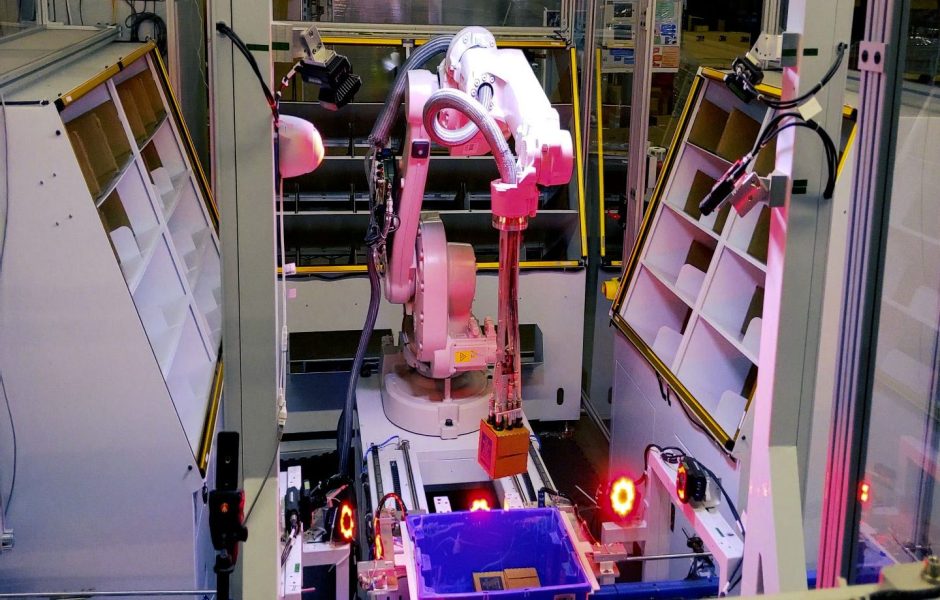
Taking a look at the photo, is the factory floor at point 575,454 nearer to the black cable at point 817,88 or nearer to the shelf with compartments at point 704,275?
the shelf with compartments at point 704,275

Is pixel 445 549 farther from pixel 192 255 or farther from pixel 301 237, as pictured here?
pixel 301 237

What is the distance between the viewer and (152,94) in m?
5.71

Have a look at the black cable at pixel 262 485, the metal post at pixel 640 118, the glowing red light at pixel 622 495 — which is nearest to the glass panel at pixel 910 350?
the black cable at pixel 262 485

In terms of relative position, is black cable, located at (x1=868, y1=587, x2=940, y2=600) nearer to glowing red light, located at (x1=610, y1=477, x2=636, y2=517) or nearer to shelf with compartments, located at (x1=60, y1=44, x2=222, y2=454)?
shelf with compartments, located at (x1=60, y1=44, x2=222, y2=454)

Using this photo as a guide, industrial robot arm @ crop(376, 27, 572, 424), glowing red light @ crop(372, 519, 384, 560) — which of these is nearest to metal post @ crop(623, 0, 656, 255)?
industrial robot arm @ crop(376, 27, 572, 424)

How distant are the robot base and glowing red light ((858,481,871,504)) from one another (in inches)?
107

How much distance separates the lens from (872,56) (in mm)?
1970

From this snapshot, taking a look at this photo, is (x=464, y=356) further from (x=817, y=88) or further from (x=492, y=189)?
(x=817, y=88)

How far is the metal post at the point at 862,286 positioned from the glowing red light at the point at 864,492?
0.05 ft

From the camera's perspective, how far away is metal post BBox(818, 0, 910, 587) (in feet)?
6.44

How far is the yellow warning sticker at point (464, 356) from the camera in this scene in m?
4.70

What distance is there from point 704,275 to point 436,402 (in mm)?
1360

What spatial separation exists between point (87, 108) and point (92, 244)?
1.29 m

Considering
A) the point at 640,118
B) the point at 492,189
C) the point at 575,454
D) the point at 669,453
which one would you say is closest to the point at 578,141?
the point at 640,118
